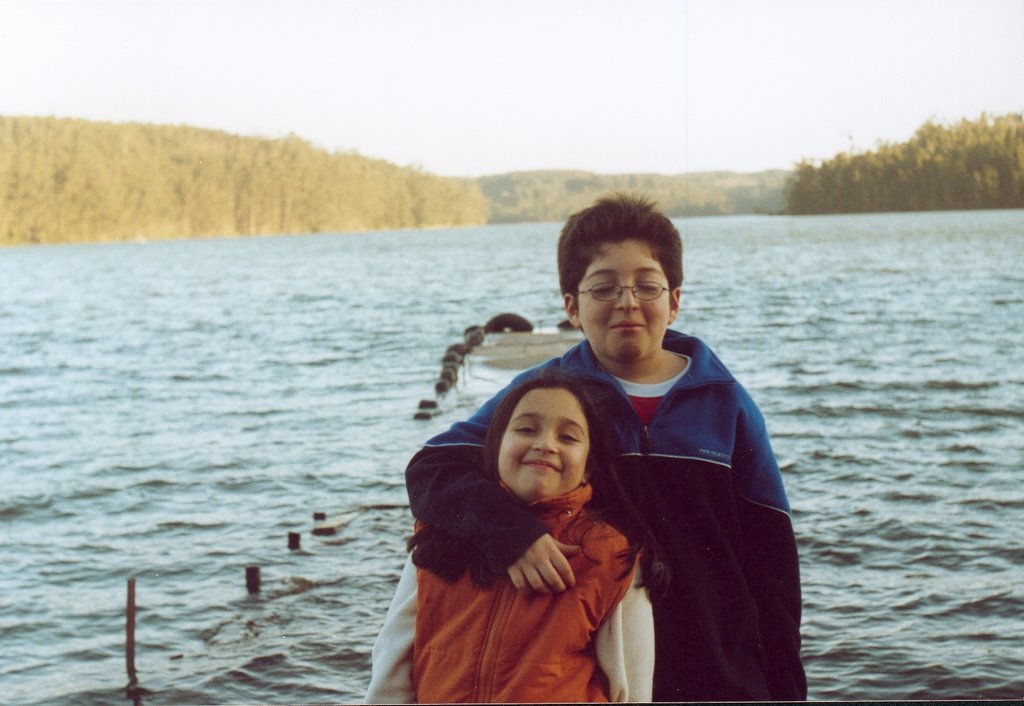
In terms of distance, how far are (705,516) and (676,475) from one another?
0.35 ft

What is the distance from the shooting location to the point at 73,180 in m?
103

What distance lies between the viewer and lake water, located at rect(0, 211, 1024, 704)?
8547 millimetres

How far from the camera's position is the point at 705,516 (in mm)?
2320

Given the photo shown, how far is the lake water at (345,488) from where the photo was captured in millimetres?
8547

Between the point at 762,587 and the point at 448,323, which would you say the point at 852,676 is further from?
the point at 448,323

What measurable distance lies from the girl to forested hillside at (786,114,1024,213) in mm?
12751

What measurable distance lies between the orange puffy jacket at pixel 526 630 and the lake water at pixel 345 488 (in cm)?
604

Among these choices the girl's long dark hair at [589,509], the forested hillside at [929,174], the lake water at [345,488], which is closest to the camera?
the girl's long dark hair at [589,509]

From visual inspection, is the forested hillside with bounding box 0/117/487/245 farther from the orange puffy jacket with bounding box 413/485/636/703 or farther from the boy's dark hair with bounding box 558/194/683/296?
the orange puffy jacket with bounding box 413/485/636/703

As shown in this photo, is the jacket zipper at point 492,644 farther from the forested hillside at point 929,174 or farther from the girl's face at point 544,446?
Answer: the forested hillside at point 929,174

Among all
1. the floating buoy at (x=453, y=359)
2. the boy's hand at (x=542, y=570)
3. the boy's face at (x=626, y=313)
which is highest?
the boy's face at (x=626, y=313)

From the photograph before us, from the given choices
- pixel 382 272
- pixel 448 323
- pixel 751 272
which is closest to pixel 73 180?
pixel 382 272

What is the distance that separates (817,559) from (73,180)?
10421 cm

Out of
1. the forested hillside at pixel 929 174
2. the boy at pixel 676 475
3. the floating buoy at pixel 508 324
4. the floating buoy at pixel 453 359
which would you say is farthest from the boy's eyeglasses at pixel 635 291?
the floating buoy at pixel 508 324
